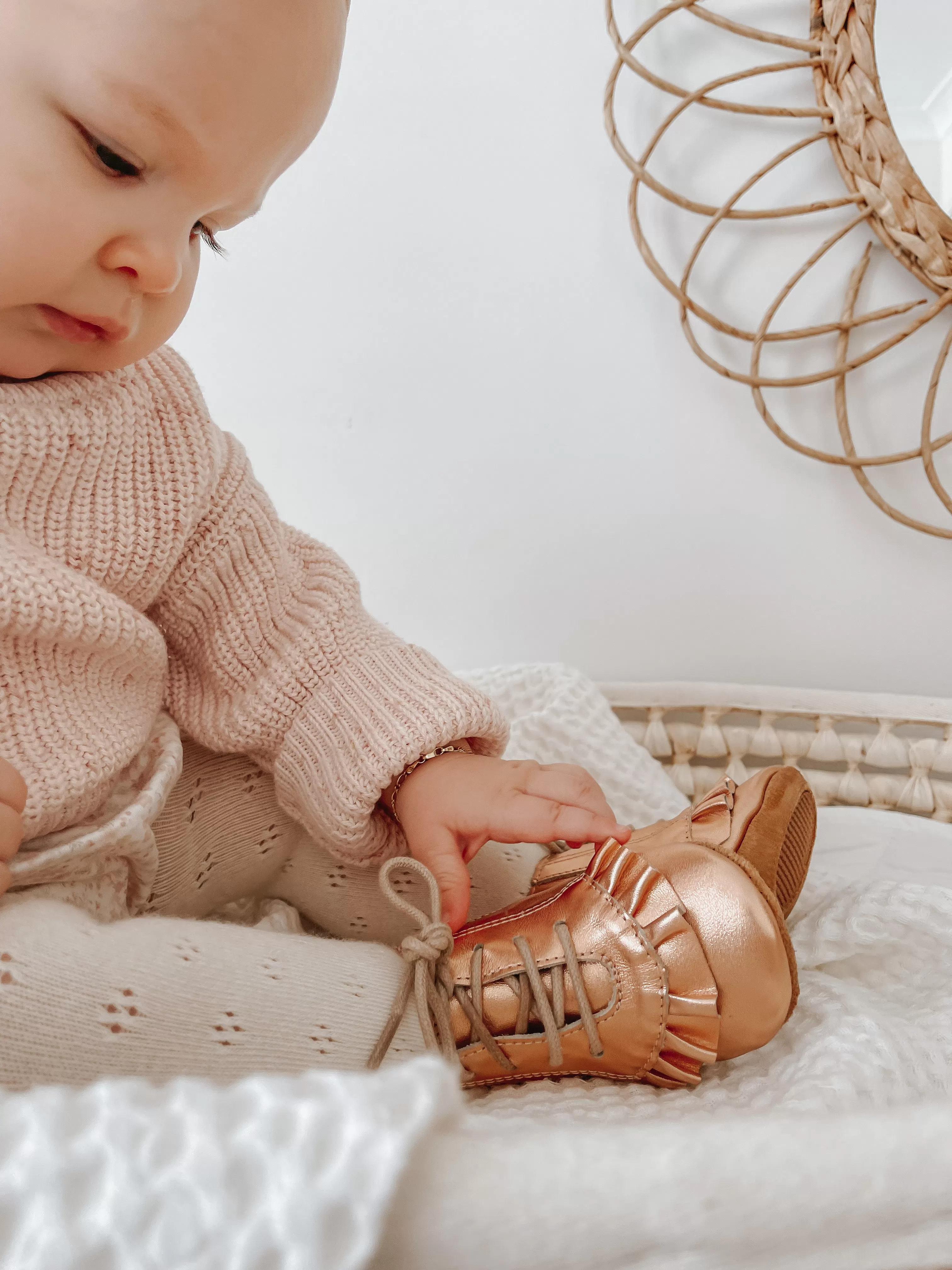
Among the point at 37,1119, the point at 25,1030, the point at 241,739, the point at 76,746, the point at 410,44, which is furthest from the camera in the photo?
the point at 410,44

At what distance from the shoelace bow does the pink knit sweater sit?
0.12 metres

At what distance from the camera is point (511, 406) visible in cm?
93

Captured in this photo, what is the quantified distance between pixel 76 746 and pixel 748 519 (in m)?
0.66

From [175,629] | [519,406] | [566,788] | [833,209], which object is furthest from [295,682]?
[833,209]

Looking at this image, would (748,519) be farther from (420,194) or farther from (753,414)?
(420,194)

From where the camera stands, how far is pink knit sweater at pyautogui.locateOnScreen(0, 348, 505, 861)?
516 mm

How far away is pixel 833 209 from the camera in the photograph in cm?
81

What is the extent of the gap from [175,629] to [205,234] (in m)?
0.27

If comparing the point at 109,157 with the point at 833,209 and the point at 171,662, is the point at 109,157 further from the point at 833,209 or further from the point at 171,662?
the point at 833,209

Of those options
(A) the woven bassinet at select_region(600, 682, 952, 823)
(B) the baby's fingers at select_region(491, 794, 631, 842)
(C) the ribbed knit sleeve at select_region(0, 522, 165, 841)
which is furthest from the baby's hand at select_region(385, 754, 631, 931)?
(A) the woven bassinet at select_region(600, 682, 952, 823)

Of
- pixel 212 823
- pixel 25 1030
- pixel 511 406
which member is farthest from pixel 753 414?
pixel 25 1030

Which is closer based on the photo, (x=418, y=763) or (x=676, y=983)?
(x=676, y=983)

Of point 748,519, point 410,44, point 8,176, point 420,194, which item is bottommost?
point 748,519

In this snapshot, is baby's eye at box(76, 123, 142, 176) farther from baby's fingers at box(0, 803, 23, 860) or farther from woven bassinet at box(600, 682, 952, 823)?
woven bassinet at box(600, 682, 952, 823)
